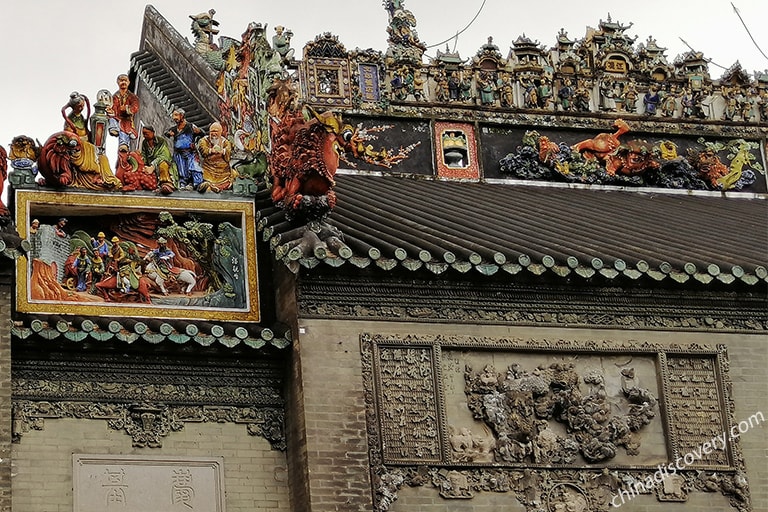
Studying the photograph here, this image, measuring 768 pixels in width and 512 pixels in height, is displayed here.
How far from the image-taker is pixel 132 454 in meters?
22.2

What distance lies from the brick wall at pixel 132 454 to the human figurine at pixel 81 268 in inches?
66.0

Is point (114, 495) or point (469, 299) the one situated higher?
point (469, 299)

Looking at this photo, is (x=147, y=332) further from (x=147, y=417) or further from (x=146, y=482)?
(x=146, y=482)

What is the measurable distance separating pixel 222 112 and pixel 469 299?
6377mm

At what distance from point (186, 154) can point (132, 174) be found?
2.97ft

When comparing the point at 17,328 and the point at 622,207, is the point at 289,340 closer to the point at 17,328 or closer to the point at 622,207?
the point at 17,328

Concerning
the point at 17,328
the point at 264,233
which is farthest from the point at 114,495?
the point at 264,233

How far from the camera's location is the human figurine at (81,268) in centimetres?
2297

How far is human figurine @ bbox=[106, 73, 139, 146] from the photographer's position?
25.1m

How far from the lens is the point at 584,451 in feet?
76.4

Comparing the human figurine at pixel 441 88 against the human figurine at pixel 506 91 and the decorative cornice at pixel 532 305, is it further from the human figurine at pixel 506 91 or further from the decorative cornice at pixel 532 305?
the decorative cornice at pixel 532 305

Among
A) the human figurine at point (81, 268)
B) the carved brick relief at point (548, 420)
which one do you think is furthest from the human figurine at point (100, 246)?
the carved brick relief at point (548, 420)

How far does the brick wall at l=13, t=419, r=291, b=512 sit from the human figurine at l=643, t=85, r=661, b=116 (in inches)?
352

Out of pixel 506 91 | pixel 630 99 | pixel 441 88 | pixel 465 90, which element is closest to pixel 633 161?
pixel 630 99
